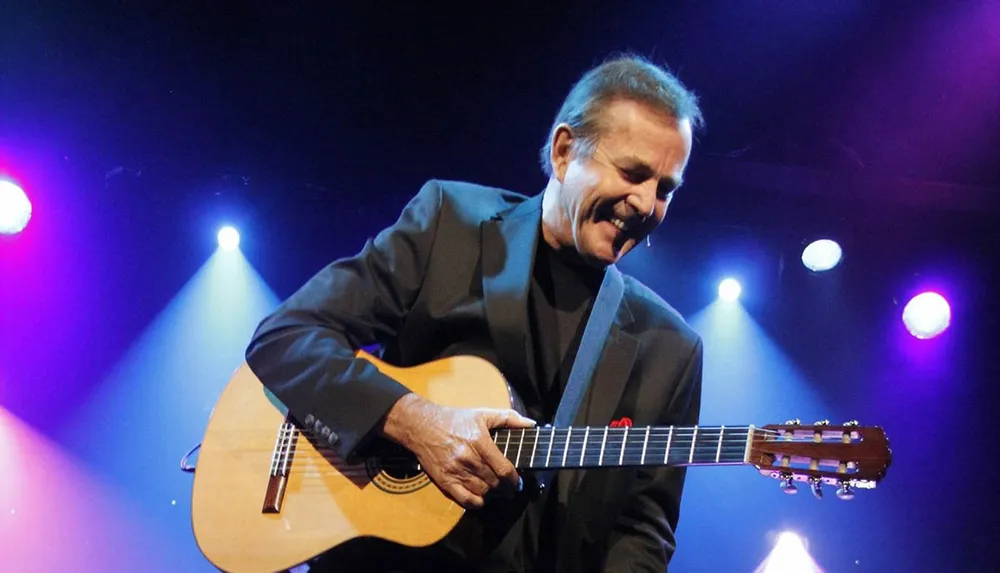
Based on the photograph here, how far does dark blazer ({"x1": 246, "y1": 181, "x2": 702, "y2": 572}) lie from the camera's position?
2238mm

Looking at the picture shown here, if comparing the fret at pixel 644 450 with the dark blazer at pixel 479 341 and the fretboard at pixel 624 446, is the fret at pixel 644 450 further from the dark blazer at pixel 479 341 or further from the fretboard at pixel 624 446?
the dark blazer at pixel 479 341

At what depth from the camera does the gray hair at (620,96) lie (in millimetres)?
2410

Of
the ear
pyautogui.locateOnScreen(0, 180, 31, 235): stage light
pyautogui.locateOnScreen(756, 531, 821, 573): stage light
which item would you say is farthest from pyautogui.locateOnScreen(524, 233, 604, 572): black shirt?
pyautogui.locateOnScreen(0, 180, 31, 235): stage light

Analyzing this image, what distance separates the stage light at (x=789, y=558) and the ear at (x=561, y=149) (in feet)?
10.7

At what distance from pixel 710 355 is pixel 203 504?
3591 mm

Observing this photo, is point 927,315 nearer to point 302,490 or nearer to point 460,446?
point 460,446

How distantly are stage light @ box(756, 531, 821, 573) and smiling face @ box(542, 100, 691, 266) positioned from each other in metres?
3.13

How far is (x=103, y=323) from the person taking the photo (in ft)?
15.0

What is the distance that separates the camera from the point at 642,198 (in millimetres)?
2312

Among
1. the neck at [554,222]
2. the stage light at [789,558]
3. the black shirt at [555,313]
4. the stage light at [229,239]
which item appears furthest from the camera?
the stage light at [229,239]

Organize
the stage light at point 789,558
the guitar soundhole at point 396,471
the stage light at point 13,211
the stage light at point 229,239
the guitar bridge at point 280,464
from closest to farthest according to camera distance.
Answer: the guitar soundhole at point 396,471 < the guitar bridge at point 280,464 < the stage light at point 13,211 < the stage light at point 789,558 < the stage light at point 229,239

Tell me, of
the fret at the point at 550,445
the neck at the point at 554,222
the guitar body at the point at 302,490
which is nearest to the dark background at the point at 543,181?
the neck at the point at 554,222

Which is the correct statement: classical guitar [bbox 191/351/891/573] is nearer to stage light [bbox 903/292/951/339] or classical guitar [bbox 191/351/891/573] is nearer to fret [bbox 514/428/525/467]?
fret [bbox 514/428/525/467]

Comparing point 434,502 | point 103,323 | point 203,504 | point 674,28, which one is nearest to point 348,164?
point 103,323
